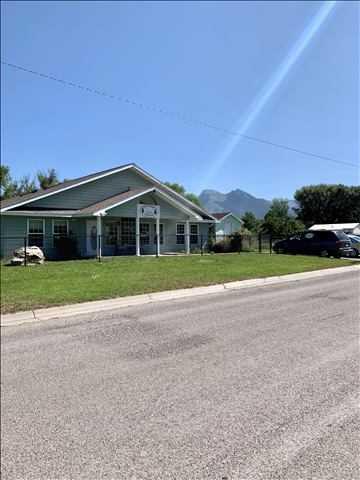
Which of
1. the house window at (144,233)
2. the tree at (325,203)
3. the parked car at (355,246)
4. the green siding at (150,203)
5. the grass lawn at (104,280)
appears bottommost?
the grass lawn at (104,280)

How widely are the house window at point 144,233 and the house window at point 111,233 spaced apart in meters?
1.79

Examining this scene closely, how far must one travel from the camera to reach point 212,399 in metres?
3.39

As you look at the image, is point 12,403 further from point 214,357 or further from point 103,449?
point 214,357

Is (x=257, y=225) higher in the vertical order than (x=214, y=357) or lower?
higher

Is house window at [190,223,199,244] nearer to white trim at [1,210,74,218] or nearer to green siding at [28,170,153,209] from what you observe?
green siding at [28,170,153,209]

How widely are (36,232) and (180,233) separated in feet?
31.3

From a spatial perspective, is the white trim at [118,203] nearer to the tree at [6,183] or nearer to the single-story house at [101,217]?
the single-story house at [101,217]

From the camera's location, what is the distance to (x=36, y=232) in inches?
728

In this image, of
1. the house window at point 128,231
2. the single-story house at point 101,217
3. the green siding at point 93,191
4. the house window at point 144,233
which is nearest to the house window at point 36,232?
the single-story house at point 101,217

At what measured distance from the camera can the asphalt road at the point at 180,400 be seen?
2459mm

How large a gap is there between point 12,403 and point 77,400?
0.54 metres

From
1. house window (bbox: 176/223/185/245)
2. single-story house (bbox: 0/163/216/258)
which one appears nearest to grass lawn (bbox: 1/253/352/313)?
single-story house (bbox: 0/163/216/258)

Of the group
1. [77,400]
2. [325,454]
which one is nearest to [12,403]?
[77,400]

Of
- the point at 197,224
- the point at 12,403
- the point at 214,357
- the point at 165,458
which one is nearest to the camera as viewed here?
the point at 165,458
